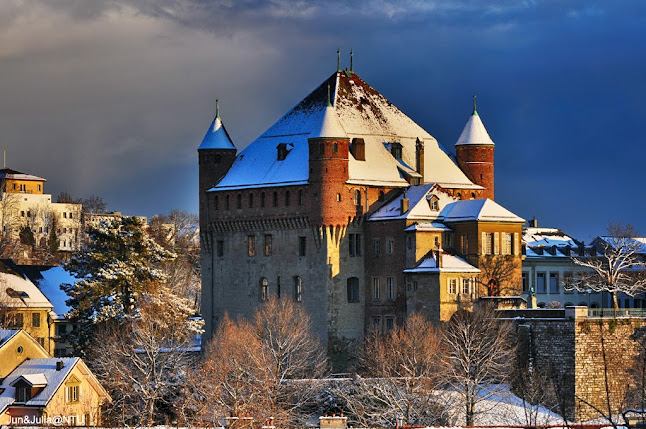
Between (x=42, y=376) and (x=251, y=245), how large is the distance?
106 feet

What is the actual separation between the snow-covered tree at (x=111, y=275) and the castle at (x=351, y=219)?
41.7 feet

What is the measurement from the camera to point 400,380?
288 feet

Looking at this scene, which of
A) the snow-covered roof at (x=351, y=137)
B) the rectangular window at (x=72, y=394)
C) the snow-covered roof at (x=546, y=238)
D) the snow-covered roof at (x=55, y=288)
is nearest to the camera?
the rectangular window at (x=72, y=394)

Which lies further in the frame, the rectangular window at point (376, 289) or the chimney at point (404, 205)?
the rectangular window at point (376, 289)

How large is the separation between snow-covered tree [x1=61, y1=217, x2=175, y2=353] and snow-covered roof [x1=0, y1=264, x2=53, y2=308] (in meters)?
20.6

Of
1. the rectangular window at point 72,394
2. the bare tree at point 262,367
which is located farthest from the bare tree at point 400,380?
the rectangular window at point 72,394

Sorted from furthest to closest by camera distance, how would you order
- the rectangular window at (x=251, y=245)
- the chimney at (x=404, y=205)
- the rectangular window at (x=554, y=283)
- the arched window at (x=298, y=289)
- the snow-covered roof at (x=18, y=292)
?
the rectangular window at (x=554, y=283)
the snow-covered roof at (x=18, y=292)
the rectangular window at (x=251, y=245)
the arched window at (x=298, y=289)
the chimney at (x=404, y=205)

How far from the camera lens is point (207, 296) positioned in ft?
386

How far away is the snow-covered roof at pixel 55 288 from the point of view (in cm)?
12475

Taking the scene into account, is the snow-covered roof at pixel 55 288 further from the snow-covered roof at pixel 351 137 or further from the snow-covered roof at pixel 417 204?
the snow-covered roof at pixel 417 204

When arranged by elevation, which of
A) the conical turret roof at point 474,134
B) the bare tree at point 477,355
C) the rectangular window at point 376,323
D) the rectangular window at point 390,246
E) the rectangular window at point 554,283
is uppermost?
the conical turret roof at point 474,134

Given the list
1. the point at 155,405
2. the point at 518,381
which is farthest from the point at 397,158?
the point at 155,405

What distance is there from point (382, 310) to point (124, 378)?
2581 centimetres

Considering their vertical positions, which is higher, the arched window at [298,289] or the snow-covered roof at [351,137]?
the snow-covered roof at [351,137]
